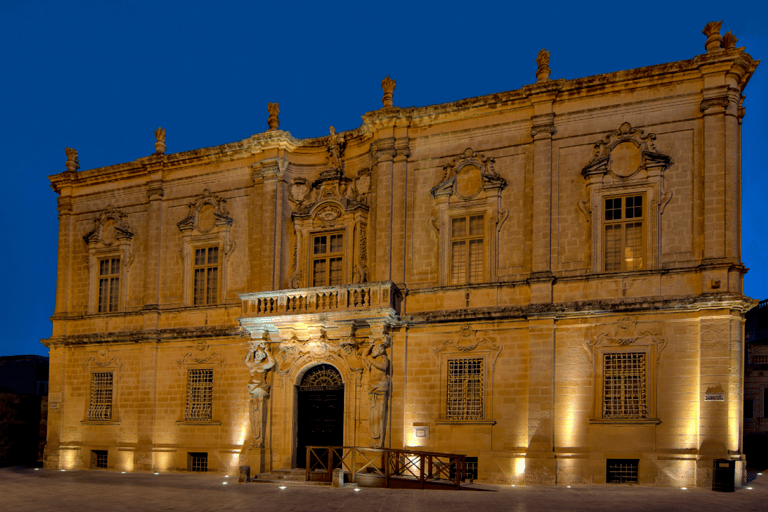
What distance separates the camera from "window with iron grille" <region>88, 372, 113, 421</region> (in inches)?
1053

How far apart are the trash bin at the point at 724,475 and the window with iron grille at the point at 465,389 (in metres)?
6.23

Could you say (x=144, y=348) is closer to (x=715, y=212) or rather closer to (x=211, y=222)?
(x=211, y=222)

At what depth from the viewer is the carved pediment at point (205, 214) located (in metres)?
26.0

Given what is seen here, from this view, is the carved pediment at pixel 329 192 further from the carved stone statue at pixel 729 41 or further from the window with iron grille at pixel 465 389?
the carved stone statue at pixel 729 41

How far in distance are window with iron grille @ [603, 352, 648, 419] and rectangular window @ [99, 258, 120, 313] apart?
17.8m

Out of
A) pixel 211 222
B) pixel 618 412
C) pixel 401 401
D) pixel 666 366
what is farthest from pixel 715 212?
pixel 211 222

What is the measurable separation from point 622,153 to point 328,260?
9.81 meters

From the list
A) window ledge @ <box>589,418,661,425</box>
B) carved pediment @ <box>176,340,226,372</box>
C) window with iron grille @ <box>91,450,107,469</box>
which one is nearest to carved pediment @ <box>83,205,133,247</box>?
carved pediment @ <box>176,340,226,372</box>

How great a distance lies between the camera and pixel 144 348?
26094mm

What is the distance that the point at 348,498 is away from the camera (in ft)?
55.4

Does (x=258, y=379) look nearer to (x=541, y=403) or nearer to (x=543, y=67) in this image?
(x=541, y=403)

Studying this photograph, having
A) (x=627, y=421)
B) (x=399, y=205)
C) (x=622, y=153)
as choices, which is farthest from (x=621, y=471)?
(x=399, y=205)

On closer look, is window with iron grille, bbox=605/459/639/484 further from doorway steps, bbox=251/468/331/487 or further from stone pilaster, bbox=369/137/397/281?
stone pilaster, bbox=369/137/397/281

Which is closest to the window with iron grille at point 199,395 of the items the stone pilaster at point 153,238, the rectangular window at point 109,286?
the stone pilaster at point 153,238
